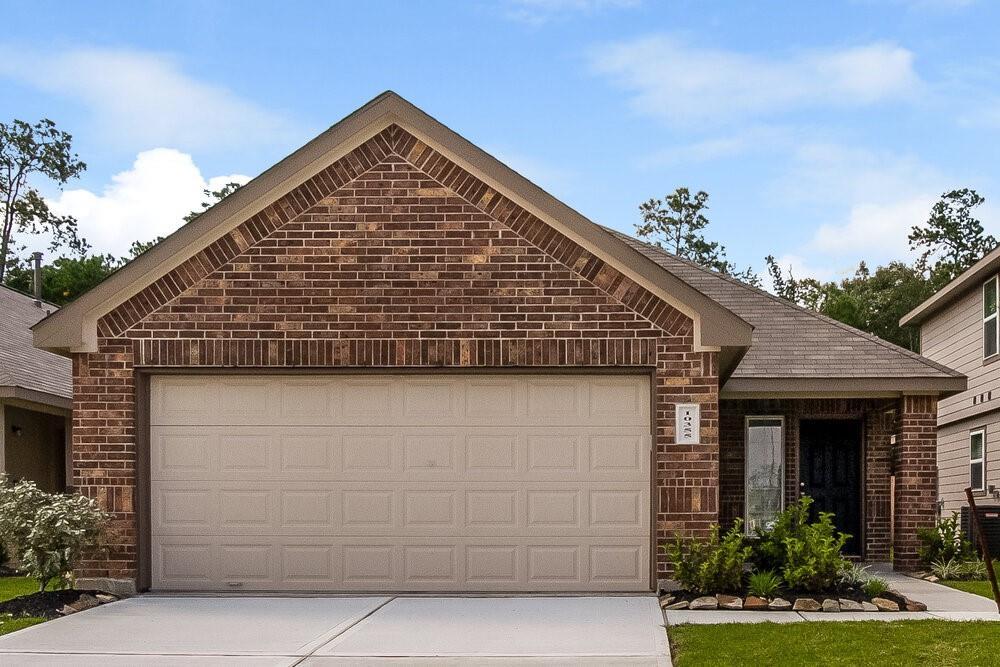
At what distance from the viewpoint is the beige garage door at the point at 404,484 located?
1241 centimetres

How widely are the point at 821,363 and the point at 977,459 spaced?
8072 mm

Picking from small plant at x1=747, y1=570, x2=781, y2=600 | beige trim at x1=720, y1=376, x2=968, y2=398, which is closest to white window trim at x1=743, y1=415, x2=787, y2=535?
beige trim at x1=720, y1=376, x2=968, y2=398

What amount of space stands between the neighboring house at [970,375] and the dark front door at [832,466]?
448 cm

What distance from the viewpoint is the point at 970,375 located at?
22.6 m

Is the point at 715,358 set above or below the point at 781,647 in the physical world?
above

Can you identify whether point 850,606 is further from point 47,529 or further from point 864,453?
point 47,529

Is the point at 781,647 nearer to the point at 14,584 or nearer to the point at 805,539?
the point at 805,539

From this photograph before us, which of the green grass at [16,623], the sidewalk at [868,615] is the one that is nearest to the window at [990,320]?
the sidewalk at [868,615]

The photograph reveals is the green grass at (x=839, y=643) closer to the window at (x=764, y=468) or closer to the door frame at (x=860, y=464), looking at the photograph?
the door frame at (x=860, y=464)

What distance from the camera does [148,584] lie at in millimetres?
12523

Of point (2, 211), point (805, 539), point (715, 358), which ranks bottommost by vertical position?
point (805, 539)

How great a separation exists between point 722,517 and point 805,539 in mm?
4953

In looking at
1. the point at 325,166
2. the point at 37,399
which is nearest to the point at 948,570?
the point at 325,166

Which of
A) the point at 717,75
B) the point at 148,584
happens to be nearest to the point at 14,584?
the point at 148,584
